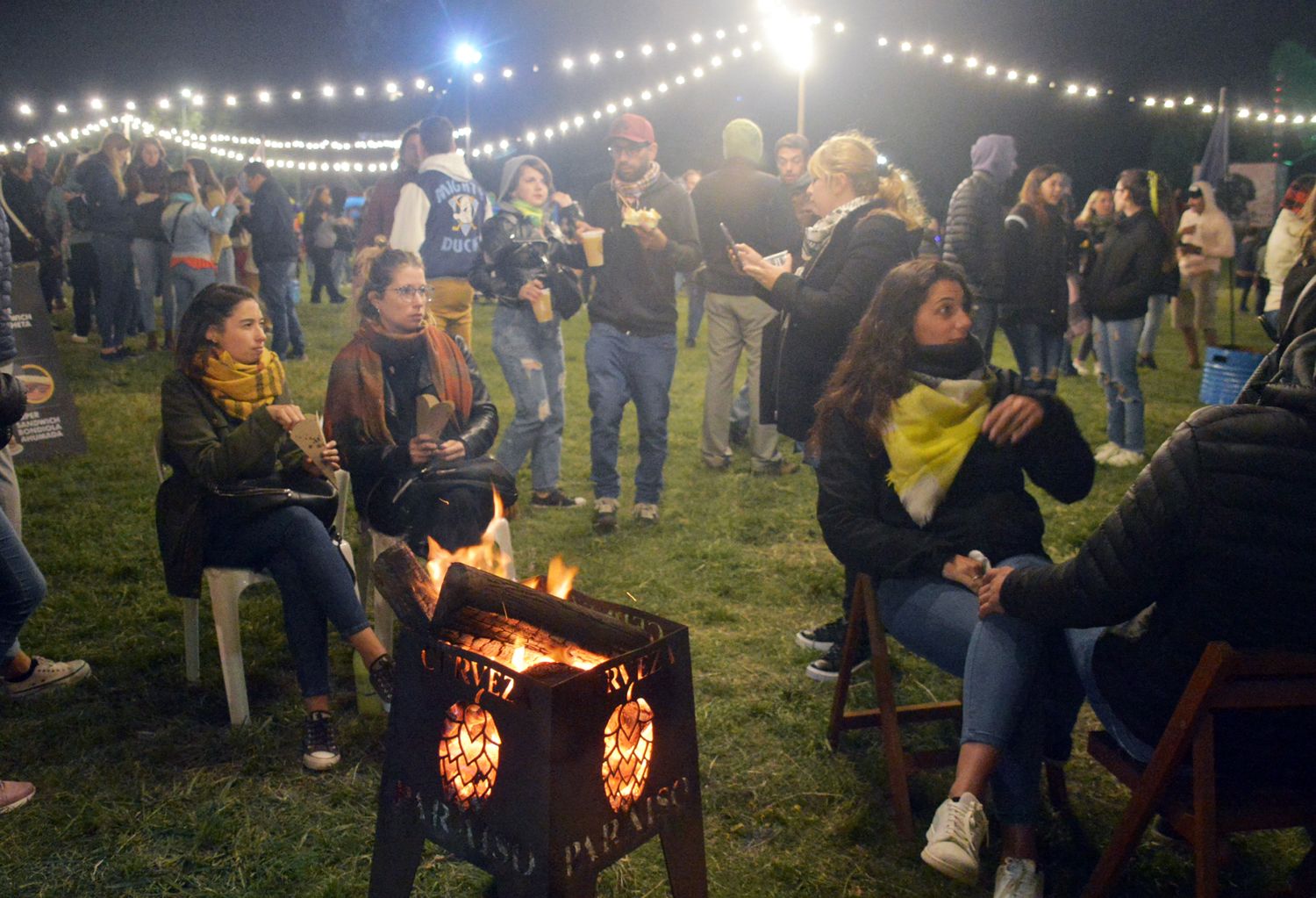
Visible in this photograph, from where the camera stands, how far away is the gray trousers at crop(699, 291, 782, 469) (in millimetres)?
6320

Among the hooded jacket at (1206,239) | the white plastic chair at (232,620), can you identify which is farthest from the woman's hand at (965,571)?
the hooded jacket at (1206,239)

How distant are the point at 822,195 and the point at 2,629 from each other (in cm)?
330

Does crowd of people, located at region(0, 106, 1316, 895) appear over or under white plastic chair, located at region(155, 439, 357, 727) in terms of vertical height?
over

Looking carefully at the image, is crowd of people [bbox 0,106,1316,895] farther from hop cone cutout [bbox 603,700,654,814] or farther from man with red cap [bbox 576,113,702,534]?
hop cone cutout [bbox 603,700,654,814]

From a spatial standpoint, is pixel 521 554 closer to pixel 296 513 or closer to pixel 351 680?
pixel 351 680

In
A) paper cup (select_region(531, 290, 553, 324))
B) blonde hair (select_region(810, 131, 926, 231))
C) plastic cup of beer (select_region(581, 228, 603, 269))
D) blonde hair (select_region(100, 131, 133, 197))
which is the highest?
blonde hair (select_region(100, 131, 133, 197))

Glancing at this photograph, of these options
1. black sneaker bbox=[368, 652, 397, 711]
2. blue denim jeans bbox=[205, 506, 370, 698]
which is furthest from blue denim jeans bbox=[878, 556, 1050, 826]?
blue denim jeans bbox=[205, 506, 370, 698]

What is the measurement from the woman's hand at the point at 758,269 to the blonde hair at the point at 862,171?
16.3 inches

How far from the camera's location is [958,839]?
7.27 ft

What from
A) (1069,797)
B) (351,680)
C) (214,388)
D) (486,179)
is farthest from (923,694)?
(486,179)

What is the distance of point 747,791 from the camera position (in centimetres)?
299

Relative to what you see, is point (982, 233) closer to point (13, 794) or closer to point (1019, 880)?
point (1019, 880)

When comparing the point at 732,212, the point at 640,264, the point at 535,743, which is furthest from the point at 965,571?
the point at 732,212

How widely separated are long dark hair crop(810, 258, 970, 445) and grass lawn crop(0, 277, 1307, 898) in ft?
3.74
